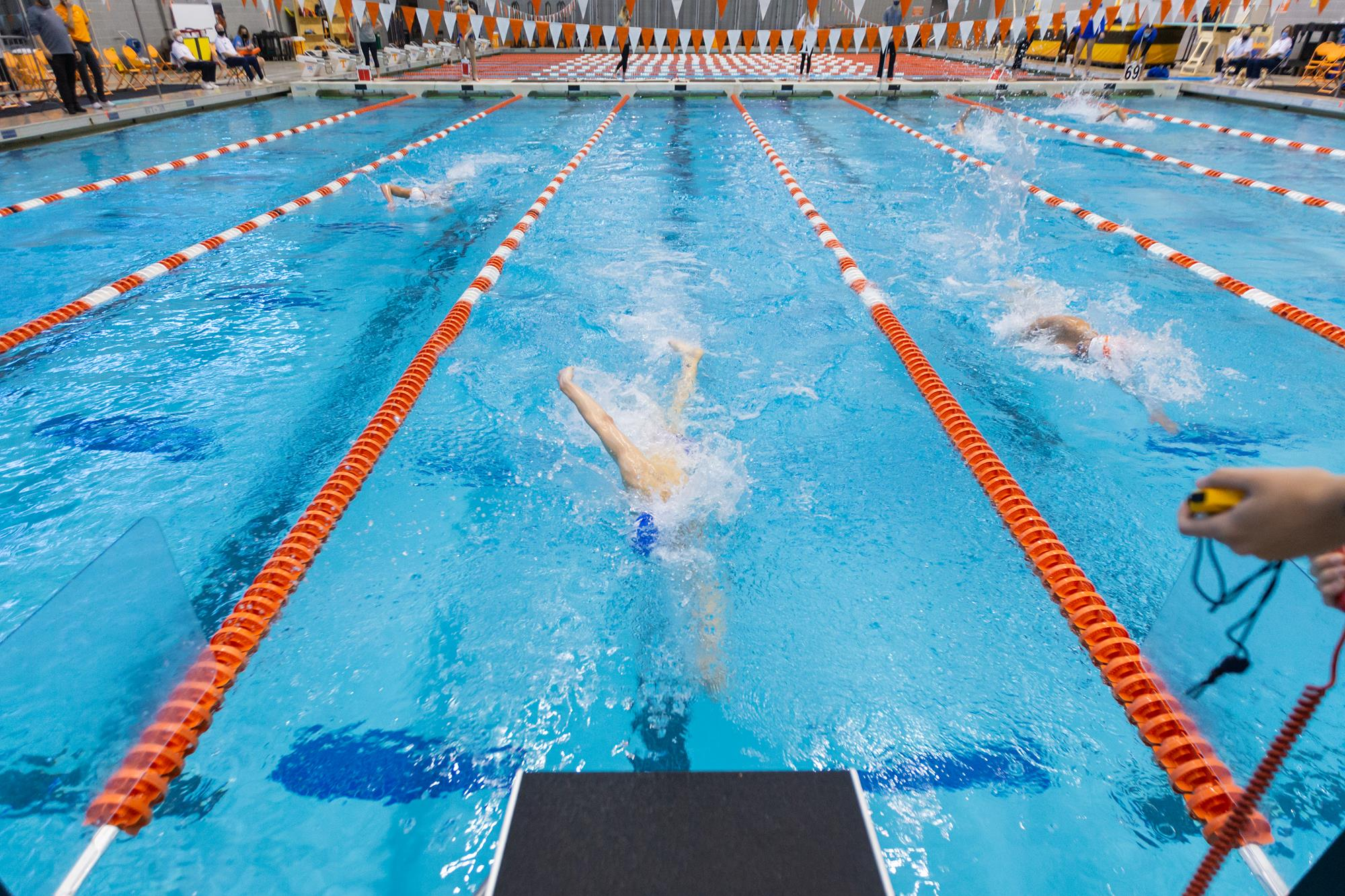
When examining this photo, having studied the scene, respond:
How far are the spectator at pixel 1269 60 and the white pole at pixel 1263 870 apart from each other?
1651 cm

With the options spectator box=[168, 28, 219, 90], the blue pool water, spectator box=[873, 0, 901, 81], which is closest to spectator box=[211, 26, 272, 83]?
spectator box=[168, 28, 219, 90]

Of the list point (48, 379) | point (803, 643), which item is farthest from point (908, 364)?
point (48, 379)

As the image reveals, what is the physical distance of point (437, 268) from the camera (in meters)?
5.09

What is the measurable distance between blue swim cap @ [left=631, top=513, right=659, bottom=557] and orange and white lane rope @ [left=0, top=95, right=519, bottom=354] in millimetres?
3713

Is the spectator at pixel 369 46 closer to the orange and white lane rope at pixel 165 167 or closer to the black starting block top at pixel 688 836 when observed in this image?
the orange and white lane rope at pixel 165 167

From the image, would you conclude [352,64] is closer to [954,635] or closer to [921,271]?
[921,271]

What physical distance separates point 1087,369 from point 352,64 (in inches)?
658

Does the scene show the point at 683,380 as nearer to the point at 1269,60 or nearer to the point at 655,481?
the point at 655,481

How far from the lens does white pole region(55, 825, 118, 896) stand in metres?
1.29

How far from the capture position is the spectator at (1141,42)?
1423cm

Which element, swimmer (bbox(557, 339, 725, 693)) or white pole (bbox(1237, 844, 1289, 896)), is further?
swimmer (bbox(557, 339, 725, 693))

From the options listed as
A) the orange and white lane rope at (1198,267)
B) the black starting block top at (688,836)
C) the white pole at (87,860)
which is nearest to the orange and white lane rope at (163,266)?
the white pole at (87,860)

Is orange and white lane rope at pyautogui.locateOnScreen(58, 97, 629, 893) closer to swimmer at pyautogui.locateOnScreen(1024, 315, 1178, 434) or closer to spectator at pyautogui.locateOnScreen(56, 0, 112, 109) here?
swimmer at pyautogui.locateOnScreen(1024, 315, 1178, 434)

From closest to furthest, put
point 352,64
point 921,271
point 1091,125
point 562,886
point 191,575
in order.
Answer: point 562,886 → point 191,575 → point 921,271 → point 1091,125 → point 352,64
